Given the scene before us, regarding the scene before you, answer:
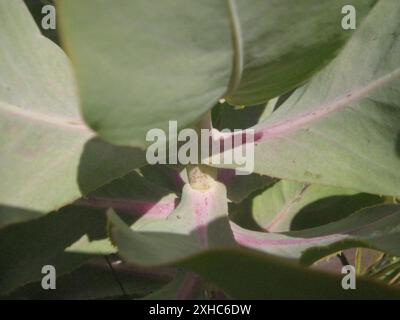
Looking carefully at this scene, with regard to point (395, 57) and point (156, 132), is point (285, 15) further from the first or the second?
point (395, 57)

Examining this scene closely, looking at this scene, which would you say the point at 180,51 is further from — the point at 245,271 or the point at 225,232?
the point at 225,232

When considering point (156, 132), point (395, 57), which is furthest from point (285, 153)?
point (156, 132)

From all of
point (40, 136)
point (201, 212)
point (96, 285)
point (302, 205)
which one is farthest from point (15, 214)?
point (302, 205)

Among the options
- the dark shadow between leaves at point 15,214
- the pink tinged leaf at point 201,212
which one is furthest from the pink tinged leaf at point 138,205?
the dark shadow between leaves at point 15,214

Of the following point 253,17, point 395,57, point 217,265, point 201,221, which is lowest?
point 217,265

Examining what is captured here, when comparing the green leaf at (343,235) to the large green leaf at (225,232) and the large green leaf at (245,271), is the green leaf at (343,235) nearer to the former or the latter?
the large green leaf at (225,232)

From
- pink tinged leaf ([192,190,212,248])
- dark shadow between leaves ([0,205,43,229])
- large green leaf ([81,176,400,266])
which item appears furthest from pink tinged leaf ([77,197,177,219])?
dark shadow between leaves ([0,205,43,229])
